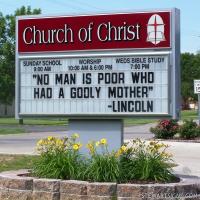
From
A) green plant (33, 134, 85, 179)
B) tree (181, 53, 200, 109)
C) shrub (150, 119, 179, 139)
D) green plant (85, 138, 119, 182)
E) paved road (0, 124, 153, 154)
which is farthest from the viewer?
tree (181, 53, 200, 109)

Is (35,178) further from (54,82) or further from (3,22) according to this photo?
(3,22)

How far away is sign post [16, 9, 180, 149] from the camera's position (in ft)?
33.3

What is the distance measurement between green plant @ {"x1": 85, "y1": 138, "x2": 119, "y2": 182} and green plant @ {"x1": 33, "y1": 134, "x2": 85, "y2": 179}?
0.20m

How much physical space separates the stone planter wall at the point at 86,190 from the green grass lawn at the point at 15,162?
189 inches

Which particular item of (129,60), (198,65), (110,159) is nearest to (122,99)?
(129,60)

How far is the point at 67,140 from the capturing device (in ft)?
33.4

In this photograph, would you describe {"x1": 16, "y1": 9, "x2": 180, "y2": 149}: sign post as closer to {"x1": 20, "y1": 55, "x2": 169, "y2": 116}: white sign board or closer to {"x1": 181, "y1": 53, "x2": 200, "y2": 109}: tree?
{"x1": 20, "y1": 55, "x2": 169, "y2": 116}: white sign board

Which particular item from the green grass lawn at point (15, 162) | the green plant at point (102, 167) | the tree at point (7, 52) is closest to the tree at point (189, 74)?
the tree at point (7, 52)

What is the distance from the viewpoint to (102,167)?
938 centimetres

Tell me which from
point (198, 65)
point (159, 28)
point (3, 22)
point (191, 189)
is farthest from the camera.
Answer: point (198, 65)

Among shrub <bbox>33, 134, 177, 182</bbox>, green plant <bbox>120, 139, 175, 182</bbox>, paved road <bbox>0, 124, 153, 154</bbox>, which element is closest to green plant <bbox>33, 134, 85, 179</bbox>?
shrub <bbox>33, 134, 177, 182</bbox>

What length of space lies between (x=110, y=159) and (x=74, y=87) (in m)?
1.91

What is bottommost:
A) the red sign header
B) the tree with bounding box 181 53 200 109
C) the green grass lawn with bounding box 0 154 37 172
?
the green grass lawn with bounding box 0 154 37 172

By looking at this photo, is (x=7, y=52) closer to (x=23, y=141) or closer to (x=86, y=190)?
(x=23, y=141)
